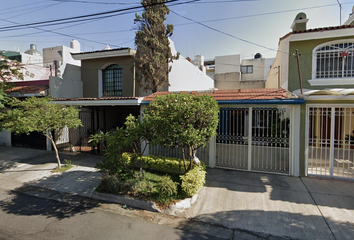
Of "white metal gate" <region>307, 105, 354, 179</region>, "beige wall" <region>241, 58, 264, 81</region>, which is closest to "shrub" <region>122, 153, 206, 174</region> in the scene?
"white metal gate" <region>307, 105, 354, 179</region>

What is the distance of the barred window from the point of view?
25.3 feet

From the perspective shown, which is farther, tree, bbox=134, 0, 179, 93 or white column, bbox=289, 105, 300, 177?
tree, bbox=134, 0, 179, 93

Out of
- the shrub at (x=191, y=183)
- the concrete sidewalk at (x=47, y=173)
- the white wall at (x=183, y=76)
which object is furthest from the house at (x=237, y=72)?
the shrub at (x=191, y=183)

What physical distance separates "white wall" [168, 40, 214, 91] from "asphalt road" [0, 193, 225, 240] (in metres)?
7.94

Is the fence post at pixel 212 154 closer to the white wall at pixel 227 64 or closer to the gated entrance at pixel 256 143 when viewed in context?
the gated entrance at pixel 256 143

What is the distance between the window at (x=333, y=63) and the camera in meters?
7.69

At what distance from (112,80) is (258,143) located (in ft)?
30.9

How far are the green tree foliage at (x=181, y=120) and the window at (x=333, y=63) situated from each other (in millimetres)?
6042

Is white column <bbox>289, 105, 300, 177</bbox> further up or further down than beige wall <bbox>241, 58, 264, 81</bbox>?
further down

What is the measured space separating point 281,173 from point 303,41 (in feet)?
19.0

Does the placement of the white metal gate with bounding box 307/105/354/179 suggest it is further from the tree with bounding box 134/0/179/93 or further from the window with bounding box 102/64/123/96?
the window with bounding box 102/64/123/96

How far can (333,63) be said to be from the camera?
7879mm

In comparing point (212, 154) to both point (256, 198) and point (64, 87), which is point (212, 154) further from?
point (64, 87)

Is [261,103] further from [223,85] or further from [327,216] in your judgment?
[223,85]
